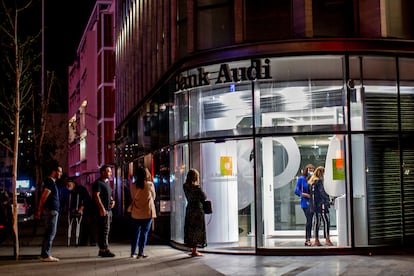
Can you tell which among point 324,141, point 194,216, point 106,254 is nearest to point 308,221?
point 324,141

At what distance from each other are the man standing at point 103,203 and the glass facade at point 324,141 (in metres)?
2.66

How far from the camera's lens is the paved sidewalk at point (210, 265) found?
1202 centimetres

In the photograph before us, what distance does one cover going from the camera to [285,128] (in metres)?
14.6

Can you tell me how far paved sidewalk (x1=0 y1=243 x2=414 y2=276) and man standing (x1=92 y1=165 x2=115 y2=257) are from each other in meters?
0.35

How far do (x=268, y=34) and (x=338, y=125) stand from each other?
8.91 ft

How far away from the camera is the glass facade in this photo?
47.6 feet

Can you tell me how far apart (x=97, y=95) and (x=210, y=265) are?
42.4 meters

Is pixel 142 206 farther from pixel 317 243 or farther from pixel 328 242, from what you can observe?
pixel 328 242

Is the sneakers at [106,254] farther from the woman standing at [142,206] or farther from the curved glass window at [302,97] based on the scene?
the curved glass window at [302,97]

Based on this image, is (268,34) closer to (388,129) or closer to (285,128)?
(285,128)

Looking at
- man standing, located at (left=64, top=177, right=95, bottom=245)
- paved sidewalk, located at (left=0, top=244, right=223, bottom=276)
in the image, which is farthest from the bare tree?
man standing, located at (left=64, top=177, right=95, bottom=245)

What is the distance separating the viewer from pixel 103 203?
47.9ft

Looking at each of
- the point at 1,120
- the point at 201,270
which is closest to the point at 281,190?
the point at 201,270

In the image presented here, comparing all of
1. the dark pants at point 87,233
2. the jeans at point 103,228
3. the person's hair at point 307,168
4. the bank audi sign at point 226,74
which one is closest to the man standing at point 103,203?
the jeans at point 103,228
